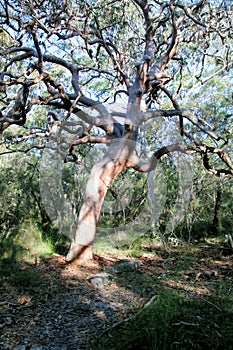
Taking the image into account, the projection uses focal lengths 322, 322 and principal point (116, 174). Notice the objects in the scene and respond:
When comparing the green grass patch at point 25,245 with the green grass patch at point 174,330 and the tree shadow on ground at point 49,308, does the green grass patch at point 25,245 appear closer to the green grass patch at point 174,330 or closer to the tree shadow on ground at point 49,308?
the tree shadow on ground at point 49,308

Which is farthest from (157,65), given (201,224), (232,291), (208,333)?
(208,333)

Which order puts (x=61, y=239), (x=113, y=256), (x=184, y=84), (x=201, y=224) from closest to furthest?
1. (x=113, y=256)
2. (x=61, y=239)
3. (x=201, y=224)
4. (x=184, y=84)

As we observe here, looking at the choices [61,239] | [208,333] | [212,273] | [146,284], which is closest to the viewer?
[208,333]

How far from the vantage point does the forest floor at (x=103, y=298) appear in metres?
2.34

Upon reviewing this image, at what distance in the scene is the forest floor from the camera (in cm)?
234

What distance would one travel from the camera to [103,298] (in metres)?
3.48

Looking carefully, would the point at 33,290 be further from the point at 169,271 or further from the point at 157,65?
the point at 157,65

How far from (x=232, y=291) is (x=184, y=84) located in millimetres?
8203

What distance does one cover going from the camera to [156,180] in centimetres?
727

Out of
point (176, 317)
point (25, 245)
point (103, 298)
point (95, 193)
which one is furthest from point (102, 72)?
point (176, 317)

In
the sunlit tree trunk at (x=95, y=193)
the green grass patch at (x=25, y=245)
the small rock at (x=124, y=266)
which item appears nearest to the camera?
the small rock at (x=124, y=266)

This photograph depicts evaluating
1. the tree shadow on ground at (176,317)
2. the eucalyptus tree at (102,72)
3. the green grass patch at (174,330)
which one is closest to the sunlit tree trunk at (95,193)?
the eucalyptus tree at (102,72)

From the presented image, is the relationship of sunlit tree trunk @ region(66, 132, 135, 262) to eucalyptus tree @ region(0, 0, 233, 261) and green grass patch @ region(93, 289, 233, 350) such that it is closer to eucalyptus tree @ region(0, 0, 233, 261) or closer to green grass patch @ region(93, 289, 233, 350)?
eucalyptus tree @ region(0, 0, 233, 261)

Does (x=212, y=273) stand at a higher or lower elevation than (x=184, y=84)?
lower
